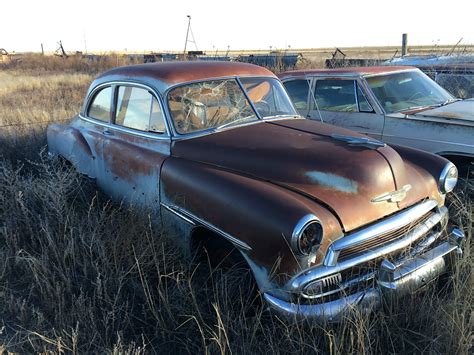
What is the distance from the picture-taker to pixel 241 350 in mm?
2539

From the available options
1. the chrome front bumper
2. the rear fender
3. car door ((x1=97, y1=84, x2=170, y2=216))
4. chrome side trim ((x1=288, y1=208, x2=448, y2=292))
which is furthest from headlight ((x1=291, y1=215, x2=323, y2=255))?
the rear fender

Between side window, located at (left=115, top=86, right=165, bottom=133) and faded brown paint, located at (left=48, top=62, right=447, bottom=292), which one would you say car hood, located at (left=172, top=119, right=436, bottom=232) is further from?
side window, located at (left=115, top=86, right=165, bottom=133)

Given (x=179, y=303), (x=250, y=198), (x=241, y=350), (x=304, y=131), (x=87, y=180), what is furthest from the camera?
(x=87, y=180)

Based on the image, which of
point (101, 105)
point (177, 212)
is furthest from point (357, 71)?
point (177, 212)

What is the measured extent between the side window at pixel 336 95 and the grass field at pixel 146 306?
2146mm

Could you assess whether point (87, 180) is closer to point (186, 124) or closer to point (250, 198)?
point (186, 124)

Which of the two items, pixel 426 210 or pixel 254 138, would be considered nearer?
pixel 426 210

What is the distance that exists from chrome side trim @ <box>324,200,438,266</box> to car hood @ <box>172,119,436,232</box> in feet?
0.20

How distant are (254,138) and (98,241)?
56.2 inches

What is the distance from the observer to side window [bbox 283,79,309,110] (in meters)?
5.94

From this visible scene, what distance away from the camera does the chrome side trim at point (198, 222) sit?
273cm

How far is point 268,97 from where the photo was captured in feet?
14.0

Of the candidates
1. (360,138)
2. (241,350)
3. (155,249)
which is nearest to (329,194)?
(360,138)

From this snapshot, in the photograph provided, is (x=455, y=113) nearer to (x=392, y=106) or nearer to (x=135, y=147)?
(x=392, y=106)
